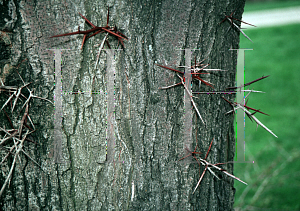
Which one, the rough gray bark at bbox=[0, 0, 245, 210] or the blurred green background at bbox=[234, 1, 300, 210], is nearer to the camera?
the rough gray bark at bbox=[0, 0, 245, 210]

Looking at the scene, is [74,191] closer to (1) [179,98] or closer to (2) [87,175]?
(2) [87,175]

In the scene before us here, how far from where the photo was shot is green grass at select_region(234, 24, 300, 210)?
10.1 ft

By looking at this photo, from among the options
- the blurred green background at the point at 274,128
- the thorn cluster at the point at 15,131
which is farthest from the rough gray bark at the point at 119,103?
the blurred green background at the point at 274,128

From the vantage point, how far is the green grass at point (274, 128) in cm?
309

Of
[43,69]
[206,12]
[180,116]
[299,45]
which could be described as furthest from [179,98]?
[299,45]

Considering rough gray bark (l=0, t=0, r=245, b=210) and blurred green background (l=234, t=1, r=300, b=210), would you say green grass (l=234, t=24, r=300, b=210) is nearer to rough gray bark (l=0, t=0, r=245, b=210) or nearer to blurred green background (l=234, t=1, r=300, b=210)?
blurred green background (l=234, t=1, r=300, b=210)

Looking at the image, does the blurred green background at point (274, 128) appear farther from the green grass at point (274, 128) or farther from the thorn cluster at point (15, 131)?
the thorn cluster at point (15, 131)

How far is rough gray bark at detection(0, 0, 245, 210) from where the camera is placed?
114cm

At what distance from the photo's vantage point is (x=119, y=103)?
1.17 meters

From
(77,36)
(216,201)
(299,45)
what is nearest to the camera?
(77,36)

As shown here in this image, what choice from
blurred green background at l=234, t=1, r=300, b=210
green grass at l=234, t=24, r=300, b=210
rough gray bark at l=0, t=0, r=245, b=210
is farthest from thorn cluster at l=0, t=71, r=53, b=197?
green grass at l=234, t=24, r=300, b=210

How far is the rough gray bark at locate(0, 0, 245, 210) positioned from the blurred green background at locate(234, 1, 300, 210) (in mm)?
1295

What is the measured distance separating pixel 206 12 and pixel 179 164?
2.42 ft

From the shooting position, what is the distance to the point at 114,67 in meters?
1.16
